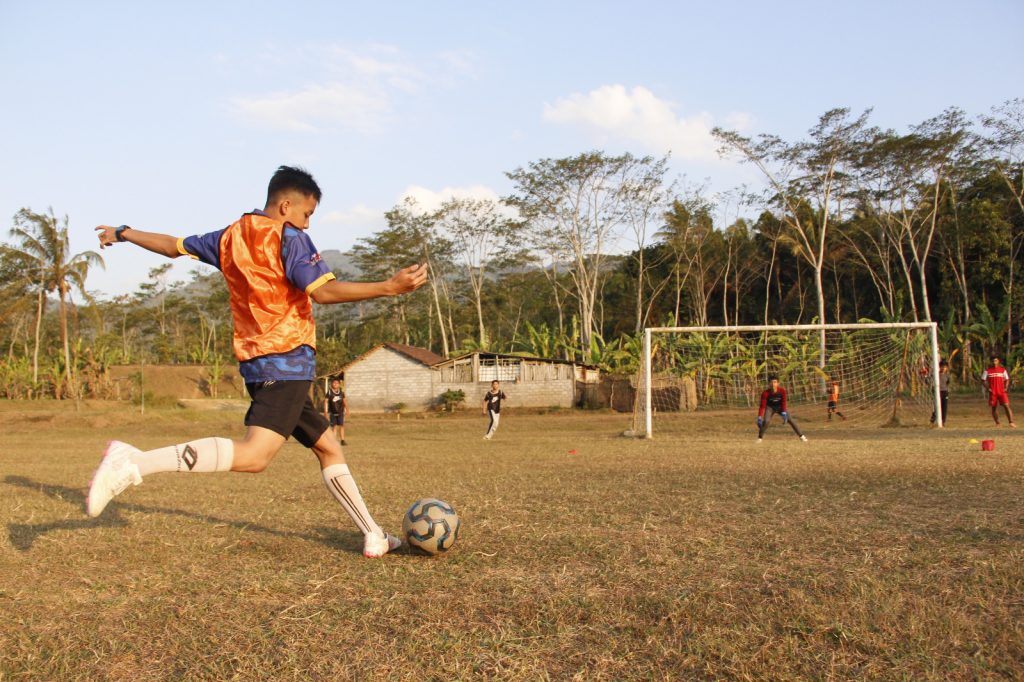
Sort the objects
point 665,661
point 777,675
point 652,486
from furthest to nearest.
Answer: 1. point 652,486
2. point 665,661
3. point 777,675

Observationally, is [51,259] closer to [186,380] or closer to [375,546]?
[186,380]

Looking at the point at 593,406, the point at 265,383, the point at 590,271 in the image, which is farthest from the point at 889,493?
the point at 590,271

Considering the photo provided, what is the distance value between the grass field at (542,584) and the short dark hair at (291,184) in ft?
6.66

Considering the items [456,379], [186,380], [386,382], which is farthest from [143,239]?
[186,380]

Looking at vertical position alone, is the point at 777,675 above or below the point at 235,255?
below

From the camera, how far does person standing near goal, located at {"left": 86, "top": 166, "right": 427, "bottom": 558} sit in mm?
3850

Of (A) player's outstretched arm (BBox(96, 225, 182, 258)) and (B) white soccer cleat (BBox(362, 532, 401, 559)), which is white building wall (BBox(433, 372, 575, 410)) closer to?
(B) white soccer cleat (BBox(362, 532, 401, 559))

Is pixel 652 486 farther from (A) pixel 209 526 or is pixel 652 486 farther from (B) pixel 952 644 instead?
(B) pixel 952 644

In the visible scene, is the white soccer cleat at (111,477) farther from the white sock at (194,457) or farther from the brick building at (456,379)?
the brick building at (456,379)

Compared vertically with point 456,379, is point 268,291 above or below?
above

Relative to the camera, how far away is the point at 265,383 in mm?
4023

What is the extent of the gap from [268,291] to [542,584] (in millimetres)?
2013

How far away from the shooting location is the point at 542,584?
3.79 m

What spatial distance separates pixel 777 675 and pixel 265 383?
2716 mm
